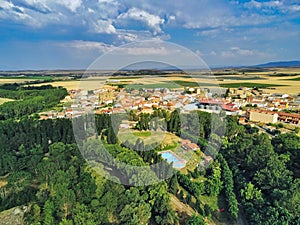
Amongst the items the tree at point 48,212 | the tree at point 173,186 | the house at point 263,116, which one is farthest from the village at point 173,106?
the tree at point 48,212

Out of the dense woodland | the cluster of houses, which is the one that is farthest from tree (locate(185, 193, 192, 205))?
the cluster of houses

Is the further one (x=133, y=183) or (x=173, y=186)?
(x=173, y=186)

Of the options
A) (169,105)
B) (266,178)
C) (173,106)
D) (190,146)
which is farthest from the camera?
(169,105)

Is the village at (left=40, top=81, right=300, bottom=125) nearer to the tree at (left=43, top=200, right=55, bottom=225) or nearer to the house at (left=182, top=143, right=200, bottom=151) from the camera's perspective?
the house at (left=182, top=143, right=200, bottom=151)

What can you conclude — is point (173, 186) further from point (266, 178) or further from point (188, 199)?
point (266, 178)

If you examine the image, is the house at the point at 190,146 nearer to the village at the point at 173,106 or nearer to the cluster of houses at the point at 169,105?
the village at the point at 173,106

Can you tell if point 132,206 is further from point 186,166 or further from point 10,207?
point 186,166

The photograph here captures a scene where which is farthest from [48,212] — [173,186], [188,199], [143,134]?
[143,134]

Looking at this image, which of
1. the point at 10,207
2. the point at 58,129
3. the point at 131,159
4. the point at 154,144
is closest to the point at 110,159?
the point at 131,159
